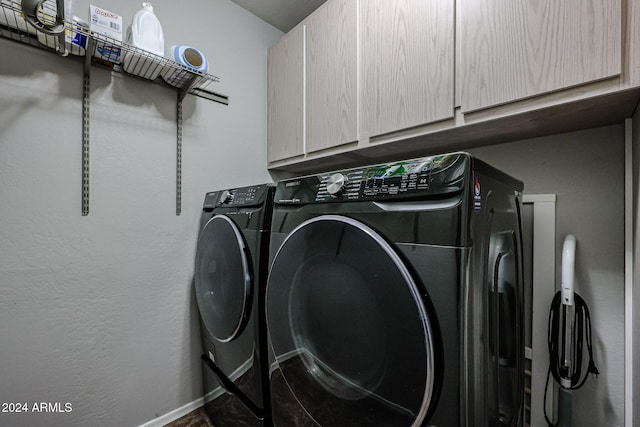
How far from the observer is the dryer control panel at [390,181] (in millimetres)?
614

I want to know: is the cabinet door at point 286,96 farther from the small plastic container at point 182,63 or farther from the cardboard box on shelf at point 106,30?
the cardboard box on shelf at point 106,30

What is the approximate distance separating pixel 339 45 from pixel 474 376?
1.52m

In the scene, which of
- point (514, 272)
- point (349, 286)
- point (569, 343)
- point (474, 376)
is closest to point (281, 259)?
point (349, 286)

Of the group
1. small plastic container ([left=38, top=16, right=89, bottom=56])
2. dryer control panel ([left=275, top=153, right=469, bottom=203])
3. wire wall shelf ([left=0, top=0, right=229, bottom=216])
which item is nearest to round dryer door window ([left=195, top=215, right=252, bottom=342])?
wire wall shelf ([left=0, top=0, right=229, bottom=216])

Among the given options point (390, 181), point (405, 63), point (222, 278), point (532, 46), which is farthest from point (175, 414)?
point (532, 46)

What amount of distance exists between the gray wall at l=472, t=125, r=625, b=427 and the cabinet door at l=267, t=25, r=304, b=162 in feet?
4.18

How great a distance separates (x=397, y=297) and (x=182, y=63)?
1.42 meters

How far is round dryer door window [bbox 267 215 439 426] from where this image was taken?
0.63m

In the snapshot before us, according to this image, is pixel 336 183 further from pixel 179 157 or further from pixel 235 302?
pixel 179 157

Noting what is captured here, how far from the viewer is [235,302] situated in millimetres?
1183

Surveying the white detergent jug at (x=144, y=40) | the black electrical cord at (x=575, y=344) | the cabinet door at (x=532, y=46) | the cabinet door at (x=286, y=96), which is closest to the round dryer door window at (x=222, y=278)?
the cabinet door at (x=286, y=96)

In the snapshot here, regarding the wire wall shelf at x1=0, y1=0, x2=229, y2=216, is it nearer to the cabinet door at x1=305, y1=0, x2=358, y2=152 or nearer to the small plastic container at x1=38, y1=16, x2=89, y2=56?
the small plastic container at x1=38, y1=16, x2=89, y2=56

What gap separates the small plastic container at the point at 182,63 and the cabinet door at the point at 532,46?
1.19 meters

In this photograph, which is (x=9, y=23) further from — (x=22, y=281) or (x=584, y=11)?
(x=584, y=11)
